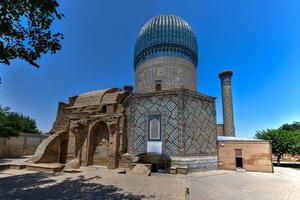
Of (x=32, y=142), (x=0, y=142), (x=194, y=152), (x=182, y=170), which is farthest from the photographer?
(x=32, y=142)

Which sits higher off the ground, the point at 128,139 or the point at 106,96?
the point at 106,96

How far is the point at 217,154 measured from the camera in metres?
14.2

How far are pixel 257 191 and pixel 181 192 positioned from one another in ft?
11.6

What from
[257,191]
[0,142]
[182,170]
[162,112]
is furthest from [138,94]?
[0,142]

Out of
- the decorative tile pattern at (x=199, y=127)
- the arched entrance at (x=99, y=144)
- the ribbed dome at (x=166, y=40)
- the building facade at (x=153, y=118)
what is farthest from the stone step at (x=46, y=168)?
the ribbed dome at (x=166, y=40)

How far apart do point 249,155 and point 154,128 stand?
25.1ft

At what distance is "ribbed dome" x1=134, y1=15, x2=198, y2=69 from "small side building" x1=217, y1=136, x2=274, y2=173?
941 centimetres

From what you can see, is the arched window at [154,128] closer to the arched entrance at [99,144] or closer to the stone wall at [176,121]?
the stone wall at [176,121]

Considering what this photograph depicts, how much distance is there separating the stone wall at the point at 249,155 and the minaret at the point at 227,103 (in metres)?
5.99

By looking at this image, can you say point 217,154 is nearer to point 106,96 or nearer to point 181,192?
point 181,192

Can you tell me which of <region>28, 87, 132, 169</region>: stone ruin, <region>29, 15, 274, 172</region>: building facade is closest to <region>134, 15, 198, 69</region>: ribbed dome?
<region>29, 15, 274, 172</region>: building facade

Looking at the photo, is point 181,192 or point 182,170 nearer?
point 181,192

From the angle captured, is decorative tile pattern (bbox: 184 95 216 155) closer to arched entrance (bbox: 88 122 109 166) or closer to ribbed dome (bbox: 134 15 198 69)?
ribbed dome (bbox: 134 15 198 69)

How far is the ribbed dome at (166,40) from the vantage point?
18062 millimetres
